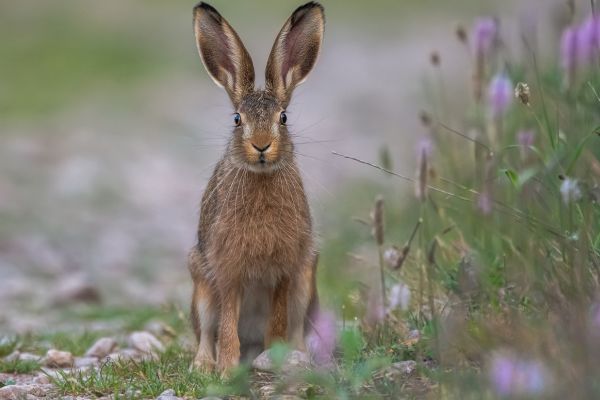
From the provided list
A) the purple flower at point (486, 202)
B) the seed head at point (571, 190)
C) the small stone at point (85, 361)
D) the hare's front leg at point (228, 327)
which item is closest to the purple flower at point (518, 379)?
the purple flower at point (486, 202)

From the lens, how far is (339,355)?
198 inches

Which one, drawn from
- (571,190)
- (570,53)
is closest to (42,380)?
(571,190)

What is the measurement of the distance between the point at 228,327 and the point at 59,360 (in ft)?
2.87

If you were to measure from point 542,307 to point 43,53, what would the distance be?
15777 mm

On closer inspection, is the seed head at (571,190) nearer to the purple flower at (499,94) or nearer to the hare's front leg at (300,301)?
the purple flower at (499,94)

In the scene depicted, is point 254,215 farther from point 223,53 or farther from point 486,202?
point 486,202

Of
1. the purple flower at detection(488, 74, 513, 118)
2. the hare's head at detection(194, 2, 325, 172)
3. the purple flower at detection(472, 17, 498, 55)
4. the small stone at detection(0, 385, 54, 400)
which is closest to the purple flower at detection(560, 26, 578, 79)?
the purple flower at detection(488, 74, 513, 118)

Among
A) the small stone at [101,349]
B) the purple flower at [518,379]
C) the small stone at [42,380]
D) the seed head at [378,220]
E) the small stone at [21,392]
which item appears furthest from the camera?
the small stone at [101,349]

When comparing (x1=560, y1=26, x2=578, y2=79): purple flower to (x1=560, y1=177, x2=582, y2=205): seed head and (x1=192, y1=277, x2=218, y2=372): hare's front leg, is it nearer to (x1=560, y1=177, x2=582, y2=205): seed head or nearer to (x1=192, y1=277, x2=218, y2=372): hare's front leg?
(x1=560, y1=177, x2=582, y2=205): seed head

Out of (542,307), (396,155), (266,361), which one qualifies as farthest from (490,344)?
(396,155)

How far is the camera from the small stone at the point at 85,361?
5498 mm

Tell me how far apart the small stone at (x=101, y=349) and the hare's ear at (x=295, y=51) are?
5.02ft

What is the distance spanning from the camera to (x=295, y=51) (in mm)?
5508

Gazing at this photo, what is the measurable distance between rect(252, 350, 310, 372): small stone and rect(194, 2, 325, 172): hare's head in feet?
2.80
